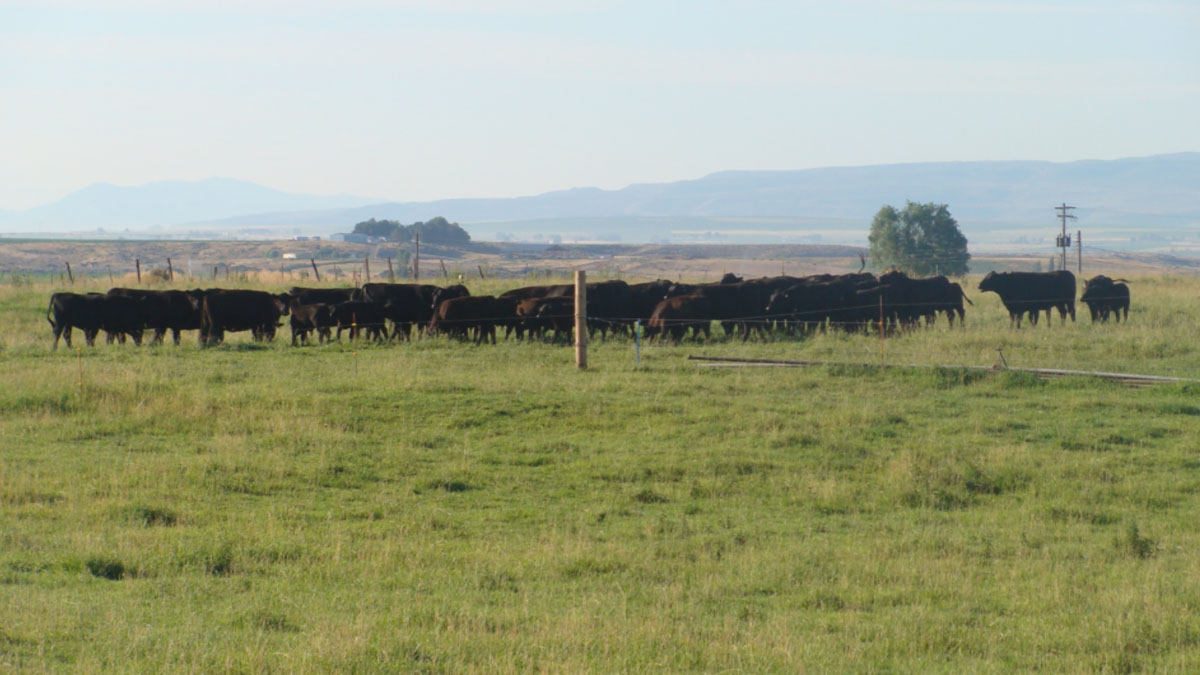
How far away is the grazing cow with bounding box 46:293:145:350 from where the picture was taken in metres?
24.1

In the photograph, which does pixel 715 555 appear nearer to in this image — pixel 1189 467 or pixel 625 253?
pixel 1189 467

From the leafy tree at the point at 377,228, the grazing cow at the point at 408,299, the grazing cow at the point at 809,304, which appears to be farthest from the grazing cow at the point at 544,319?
the leafy tree at the point at 377,228

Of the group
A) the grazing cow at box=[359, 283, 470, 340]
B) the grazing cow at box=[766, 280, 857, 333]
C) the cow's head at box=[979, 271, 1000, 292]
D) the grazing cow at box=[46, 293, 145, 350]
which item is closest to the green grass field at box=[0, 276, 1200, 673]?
the grazing cow at box=[46, 293, 145, 350]

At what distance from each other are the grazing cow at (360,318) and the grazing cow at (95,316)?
13.6ft

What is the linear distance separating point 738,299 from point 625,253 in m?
124

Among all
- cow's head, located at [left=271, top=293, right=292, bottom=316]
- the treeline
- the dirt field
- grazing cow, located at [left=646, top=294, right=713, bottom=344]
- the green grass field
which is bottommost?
the green grass field

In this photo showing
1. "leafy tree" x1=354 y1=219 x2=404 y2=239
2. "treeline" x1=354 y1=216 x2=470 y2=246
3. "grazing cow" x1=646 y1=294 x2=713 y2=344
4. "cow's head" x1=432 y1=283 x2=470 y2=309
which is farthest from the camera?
"leafy tree" x1=354 y1=219 x2=404 y2=239

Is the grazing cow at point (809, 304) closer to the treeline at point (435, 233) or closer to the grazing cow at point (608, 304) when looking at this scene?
the grazing cow at point (608, 304)

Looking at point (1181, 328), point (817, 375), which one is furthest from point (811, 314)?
point (817, 375)

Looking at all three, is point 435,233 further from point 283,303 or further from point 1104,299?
point 1104,299

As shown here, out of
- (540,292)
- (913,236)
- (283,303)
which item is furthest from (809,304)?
(913,236)

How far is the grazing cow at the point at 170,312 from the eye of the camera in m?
25.0

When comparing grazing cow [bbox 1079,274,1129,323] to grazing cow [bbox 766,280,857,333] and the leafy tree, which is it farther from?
the leafy tree

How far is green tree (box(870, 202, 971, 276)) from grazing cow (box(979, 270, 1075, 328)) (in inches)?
1709
